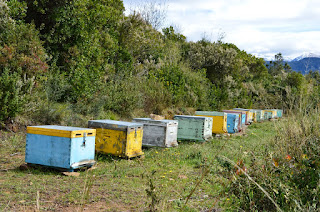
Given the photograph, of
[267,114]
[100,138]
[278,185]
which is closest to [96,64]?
[100,138]

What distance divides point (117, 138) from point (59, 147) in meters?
1.52

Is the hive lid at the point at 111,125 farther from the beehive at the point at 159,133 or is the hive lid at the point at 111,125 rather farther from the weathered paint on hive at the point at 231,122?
the weathered paint on hive at the point at 231,122

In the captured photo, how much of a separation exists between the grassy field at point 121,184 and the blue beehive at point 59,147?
0.20 m

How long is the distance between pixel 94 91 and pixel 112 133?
409 centimetres

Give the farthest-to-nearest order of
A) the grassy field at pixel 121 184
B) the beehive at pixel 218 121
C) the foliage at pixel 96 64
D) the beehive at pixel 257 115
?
the beehive at pixel 257 115
the beehive at pixel 218 121
the foliage at pixel 96 64
the grassy field at pixel 121 184

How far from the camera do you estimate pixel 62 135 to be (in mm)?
5512

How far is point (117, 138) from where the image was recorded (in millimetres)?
6785

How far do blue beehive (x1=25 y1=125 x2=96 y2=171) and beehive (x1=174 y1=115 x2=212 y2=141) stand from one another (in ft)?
15.2

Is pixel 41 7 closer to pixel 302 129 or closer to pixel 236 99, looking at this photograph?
pixel 302 129

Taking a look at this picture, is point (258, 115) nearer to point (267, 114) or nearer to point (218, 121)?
point (267, 114)

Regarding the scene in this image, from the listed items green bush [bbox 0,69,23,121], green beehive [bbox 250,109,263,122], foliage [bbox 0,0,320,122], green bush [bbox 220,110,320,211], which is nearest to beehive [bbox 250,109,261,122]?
green beehive [bbox 250,109,263,122]

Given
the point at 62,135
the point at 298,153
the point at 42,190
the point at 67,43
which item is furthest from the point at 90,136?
the point at 67,43

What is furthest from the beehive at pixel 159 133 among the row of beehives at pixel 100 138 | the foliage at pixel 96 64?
the foliage at pixel 96 64

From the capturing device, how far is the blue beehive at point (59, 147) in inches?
216
